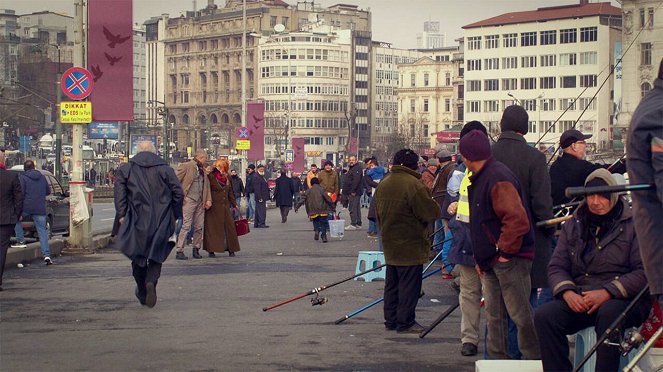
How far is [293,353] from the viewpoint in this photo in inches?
403

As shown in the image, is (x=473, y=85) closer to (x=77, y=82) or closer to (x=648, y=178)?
(x=77, y=82)

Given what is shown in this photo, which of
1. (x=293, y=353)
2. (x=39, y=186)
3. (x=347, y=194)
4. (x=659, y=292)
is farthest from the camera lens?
(x=347, y=194)

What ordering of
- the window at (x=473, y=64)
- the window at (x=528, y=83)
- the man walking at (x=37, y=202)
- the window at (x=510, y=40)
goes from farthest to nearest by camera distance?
the window at (x=473, y=64)
the window at (x=510, y=40)
the window at (x=528, y=83)
the man walking at (x=37, y=202)

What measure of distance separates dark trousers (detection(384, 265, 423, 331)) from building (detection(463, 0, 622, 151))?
11261cm

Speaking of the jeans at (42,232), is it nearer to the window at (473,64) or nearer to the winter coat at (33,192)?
the winter coat at (33,192)

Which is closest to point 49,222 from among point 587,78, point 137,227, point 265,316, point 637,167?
point 137,227

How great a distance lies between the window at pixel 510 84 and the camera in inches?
5566

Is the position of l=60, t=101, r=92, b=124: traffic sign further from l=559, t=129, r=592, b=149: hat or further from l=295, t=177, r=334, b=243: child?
l=559, t=129, r=592, b=149: hat

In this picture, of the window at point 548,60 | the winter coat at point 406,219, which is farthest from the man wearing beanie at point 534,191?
the window at point 548,60

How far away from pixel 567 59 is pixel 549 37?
12.4ft

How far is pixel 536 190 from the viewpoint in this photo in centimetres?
946

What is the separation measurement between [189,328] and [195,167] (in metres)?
9.11

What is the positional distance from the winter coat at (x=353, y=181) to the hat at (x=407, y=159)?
19.6m

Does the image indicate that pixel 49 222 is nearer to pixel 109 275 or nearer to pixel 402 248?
pixel 109 275
